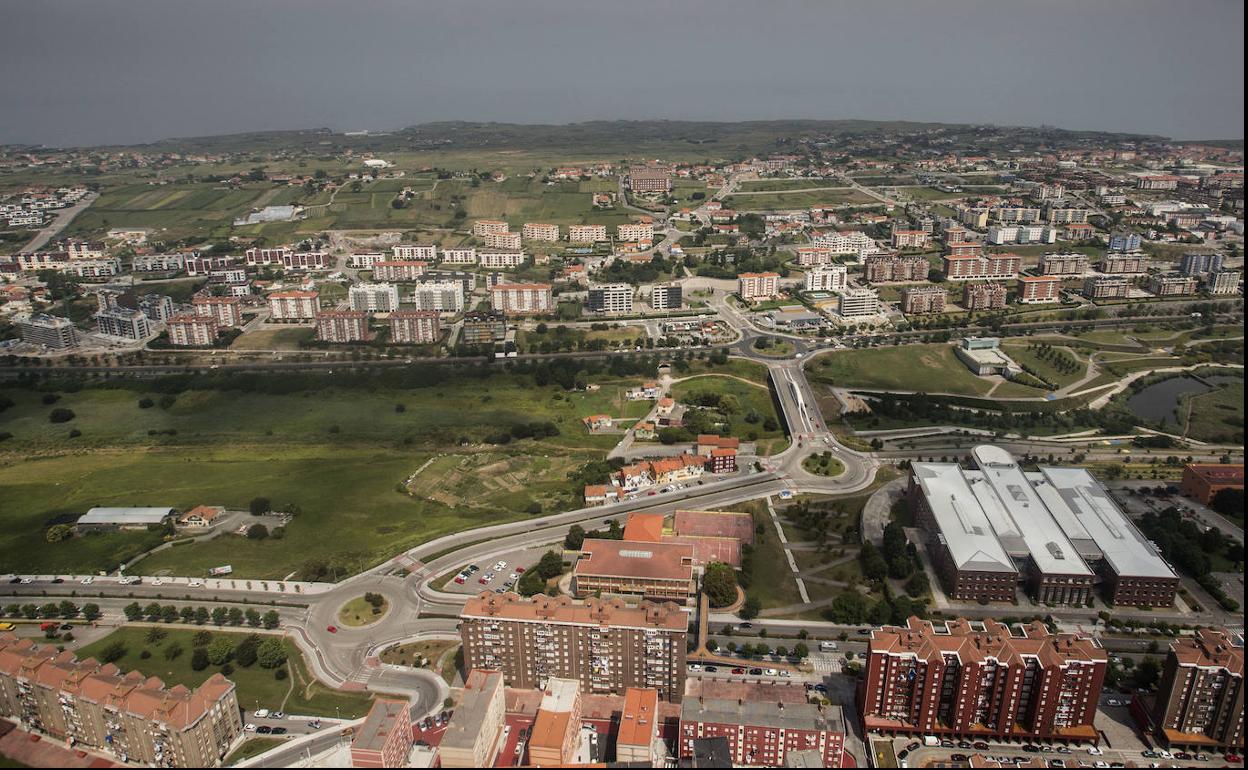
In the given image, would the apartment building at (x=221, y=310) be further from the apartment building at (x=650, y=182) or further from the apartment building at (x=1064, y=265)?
the apartment building at (x=1064, y=265)

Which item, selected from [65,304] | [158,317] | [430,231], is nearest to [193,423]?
[158,317]

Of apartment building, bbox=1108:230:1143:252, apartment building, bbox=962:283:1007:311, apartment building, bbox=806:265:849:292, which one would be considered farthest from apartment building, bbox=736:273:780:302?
apartment building, bbox=1108:230:1143:252

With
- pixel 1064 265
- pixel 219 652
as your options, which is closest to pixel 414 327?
pixel 219 652

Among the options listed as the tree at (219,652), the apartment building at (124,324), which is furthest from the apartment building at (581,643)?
the apartment building at (124,324)

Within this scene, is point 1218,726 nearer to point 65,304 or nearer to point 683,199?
point 65,304

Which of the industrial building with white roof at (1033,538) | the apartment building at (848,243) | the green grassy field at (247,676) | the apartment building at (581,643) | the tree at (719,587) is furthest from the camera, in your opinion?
the apartment building at (848,243)

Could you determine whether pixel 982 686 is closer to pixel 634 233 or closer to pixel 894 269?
pixel 894 269
